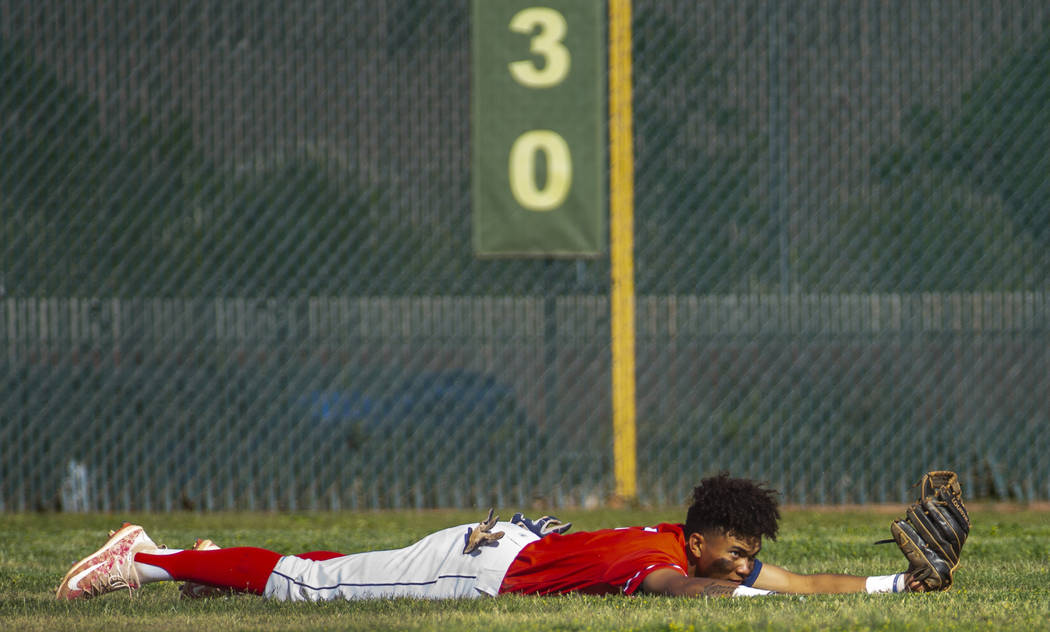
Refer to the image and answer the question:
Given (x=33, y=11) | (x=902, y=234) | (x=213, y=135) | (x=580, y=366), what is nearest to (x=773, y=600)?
(x=580, y=366)

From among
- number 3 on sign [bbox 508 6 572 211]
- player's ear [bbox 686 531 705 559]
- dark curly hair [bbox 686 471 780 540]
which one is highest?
number 3 on sign [bbox 508 6 572 211]

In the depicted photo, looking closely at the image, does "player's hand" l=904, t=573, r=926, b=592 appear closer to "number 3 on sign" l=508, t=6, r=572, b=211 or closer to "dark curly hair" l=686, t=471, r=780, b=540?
"dark curly hair" l=686, t=471, r=780, b=540

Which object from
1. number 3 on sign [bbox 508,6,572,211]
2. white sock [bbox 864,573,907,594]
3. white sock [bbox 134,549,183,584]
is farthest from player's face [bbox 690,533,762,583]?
number 3 on sign [bbox 508,6,572,211]

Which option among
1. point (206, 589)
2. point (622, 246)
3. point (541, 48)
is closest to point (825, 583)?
point (206, 589)

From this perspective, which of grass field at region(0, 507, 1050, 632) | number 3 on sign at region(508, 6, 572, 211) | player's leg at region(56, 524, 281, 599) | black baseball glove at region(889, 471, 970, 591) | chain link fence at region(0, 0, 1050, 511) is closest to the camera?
grass field at region(0, 507, 1050, 632)

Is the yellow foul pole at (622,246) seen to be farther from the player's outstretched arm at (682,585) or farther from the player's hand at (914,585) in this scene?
the player's outstretched arm at (682,585)

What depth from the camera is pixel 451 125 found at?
8859 millimetres

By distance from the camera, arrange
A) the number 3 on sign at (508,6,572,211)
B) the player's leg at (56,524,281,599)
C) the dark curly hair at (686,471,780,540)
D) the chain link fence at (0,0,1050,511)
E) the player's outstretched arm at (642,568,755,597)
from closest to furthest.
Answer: the player's outstretched arm at (642,568,755,597)
the dark curly hair at (686,471,780,540)
the player's leg at (56,524,281,599)
the chain link fence at (0,0,1050,511)
the number 3 on sign at (508,6,572,211)

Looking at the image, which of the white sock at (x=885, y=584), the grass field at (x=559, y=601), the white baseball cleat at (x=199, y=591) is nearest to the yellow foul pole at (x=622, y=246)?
the grass field at (x=559, y=601)

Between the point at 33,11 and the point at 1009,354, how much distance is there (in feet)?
22.0

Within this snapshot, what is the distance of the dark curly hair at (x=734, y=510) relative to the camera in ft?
16.0

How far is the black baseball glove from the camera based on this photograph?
503 centimetres

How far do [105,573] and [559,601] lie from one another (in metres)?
1.80

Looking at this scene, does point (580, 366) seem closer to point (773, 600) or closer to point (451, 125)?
point (451, 125)
